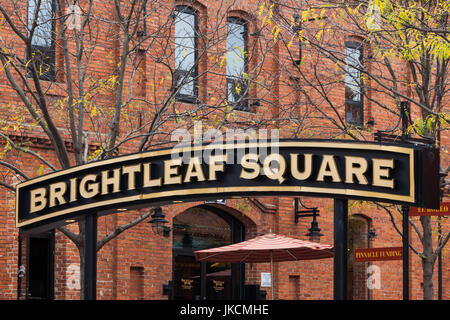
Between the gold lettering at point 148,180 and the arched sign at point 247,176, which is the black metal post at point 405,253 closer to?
the arched sign at point 247,176

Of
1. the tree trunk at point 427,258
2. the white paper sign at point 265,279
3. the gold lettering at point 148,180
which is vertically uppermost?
the gold lettering at point 148,180

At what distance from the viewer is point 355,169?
281 inches

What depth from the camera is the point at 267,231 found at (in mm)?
19750

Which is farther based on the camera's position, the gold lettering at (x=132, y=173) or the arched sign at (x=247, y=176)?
the gold lettering at (x=132, y=173)

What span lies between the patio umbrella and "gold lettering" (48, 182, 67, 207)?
7.09 metres

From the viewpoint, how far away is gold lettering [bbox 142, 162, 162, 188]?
25.3 ft

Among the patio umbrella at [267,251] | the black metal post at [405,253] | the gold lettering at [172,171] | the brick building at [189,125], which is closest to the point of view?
the gold lettering at [172,171]

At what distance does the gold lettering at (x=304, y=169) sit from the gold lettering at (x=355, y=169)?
320mm

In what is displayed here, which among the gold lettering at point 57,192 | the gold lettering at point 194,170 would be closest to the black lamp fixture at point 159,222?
the gold lettering at point 57,192

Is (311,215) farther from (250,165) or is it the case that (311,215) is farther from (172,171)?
(250,165)

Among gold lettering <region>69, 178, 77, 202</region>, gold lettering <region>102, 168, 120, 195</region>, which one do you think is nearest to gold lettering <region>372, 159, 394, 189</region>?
gold lettering <region>102, 168, 120, 195</region>

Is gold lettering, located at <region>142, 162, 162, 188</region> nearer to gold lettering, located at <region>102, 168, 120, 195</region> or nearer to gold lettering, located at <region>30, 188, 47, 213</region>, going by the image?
gold lettering, located at <region>102, 168, 120, 195</region>

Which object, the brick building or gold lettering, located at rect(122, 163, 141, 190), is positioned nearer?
gold lettering, located at rect(122, 163, 141, 190)

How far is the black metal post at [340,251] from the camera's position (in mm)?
7098
